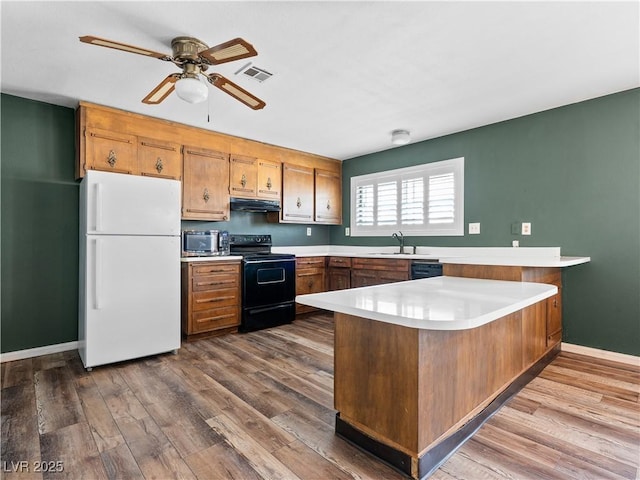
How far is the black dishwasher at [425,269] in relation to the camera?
3.74 meters

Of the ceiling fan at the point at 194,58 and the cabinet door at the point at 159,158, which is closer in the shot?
the ceiling fan at the point at 194,58

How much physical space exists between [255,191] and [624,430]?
12.7 feet

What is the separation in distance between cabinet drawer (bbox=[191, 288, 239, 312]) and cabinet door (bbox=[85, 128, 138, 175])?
1390 millimetres

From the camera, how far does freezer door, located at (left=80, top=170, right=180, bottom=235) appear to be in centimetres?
281

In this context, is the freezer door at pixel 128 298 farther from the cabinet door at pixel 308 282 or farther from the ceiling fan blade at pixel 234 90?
the cabinet door at pixel 308 282

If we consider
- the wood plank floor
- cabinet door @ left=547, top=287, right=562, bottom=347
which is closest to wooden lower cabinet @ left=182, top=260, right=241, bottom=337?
the wood plank floor

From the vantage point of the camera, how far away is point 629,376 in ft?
8.66

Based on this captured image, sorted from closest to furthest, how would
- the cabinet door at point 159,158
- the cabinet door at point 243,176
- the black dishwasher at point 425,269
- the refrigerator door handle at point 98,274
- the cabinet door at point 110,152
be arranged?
the refrigerator door handle at point 98,274, the cabinet door at point 110,152, the cabinet door at point 159,158, the black dishwasher at point 425,269, the cabinet door at point 243,176

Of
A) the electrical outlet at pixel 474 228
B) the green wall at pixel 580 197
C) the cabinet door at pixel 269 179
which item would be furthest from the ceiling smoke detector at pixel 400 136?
the cabinet door at pixel 269 179

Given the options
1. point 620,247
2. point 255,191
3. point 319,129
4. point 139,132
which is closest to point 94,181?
point 139,132

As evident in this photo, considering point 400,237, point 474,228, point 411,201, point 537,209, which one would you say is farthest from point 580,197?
point 400,237

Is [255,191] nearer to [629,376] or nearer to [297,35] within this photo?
[297,35]

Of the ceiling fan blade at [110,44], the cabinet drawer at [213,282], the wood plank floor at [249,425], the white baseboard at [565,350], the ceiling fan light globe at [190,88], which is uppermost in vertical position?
the ceiling fan blade at [110,44]

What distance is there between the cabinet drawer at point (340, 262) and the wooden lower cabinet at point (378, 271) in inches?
3.6
